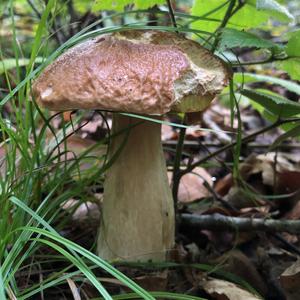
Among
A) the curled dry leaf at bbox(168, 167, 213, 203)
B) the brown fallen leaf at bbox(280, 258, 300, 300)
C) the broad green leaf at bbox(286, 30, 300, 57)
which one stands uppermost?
the broad green leaf at bbox(286, 30, 300, 57)

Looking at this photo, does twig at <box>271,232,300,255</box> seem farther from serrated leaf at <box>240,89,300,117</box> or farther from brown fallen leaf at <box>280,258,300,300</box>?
serrated leaf at <box>240,89,300,117</box>

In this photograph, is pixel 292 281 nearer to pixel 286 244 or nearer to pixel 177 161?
pixel 286 244

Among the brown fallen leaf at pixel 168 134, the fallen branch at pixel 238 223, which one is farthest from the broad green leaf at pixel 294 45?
the brown fallen leaf at pixel 168 134

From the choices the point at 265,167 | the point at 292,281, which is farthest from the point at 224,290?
the point at 265,167

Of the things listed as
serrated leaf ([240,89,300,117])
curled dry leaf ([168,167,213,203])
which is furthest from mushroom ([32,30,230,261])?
curled dry leaf ([168,167,213,203])

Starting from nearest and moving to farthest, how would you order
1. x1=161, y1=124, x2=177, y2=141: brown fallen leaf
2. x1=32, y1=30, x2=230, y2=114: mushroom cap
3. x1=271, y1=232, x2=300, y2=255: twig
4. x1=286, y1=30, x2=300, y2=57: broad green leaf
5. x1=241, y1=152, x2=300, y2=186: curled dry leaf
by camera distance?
x1=32, y1=30, x2=230, y2=114: mushroom cap < x1=286, y1=30, x2=300, y2=57: broad green leaf < x1=271, y1=232, x2=300, y2=255: twig < x1=241, y1=152, x2=300, y2=186: curled dry leaf < x1=161, y1=124, x2=177, y2=141: brown fallen leaf

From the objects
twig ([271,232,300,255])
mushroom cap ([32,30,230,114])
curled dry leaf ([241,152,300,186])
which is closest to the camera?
mushroom cap ([32,30,230,114])
